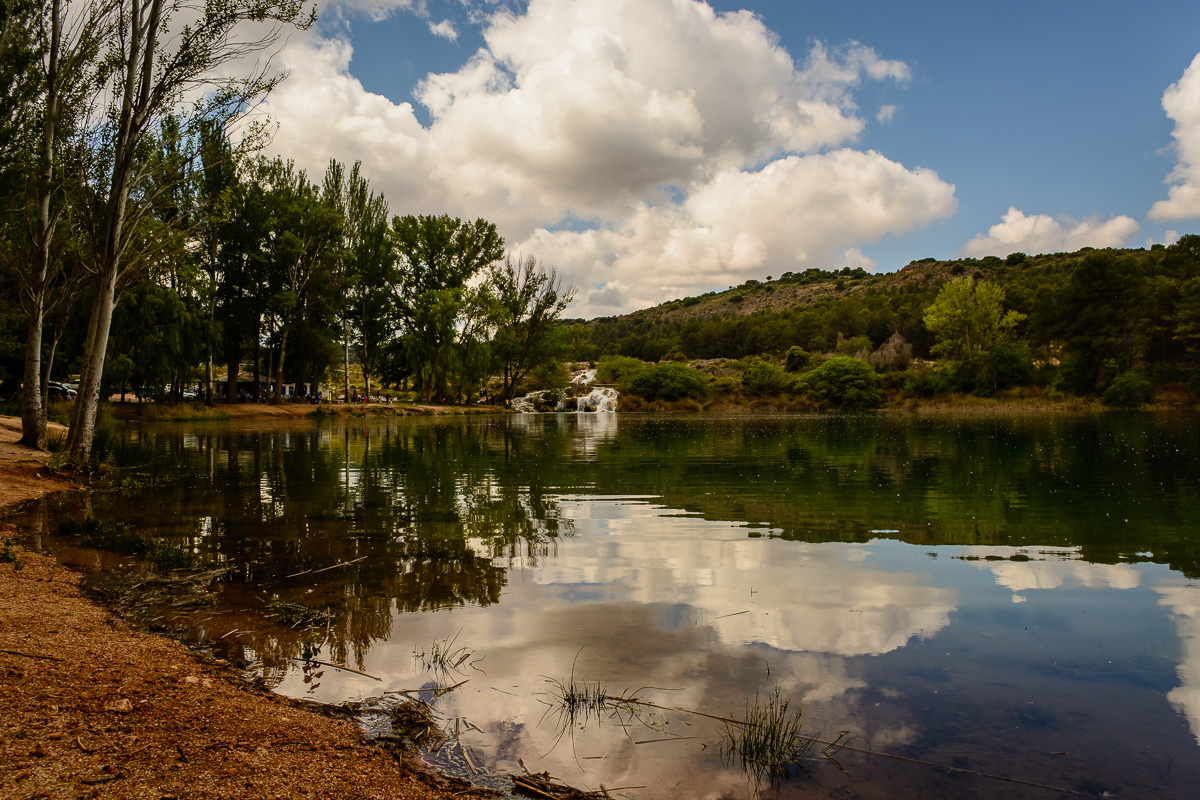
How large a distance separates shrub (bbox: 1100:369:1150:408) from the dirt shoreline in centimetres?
7836

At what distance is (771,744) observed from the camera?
4.20 metres

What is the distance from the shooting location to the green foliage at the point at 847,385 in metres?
80.6

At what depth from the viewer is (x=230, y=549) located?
939cm

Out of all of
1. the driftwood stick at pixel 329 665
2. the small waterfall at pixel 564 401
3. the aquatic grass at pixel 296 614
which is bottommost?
the driftwood stick at pixel 329 665

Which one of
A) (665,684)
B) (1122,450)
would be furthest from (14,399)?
(1122,450)

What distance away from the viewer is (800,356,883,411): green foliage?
80.6 meters

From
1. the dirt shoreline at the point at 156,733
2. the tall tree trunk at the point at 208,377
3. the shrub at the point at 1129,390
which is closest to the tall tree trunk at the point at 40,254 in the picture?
the dirt shoreline at the point at 156,733

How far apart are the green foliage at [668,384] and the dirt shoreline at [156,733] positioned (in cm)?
8601

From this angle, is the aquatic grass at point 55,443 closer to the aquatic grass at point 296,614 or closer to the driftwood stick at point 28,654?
the aquatic grass at point 296,614

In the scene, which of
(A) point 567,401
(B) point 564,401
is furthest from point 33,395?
(A) point 567,401

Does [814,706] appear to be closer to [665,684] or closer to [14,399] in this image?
[665,684]

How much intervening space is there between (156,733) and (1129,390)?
79.5 m

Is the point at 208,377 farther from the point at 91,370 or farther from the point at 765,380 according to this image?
the point at 765,380

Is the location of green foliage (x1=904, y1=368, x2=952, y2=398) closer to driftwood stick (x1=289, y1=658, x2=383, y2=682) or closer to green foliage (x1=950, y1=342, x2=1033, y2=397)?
green foliage (x1=950, y1=342, x2=1033, y2=397)
